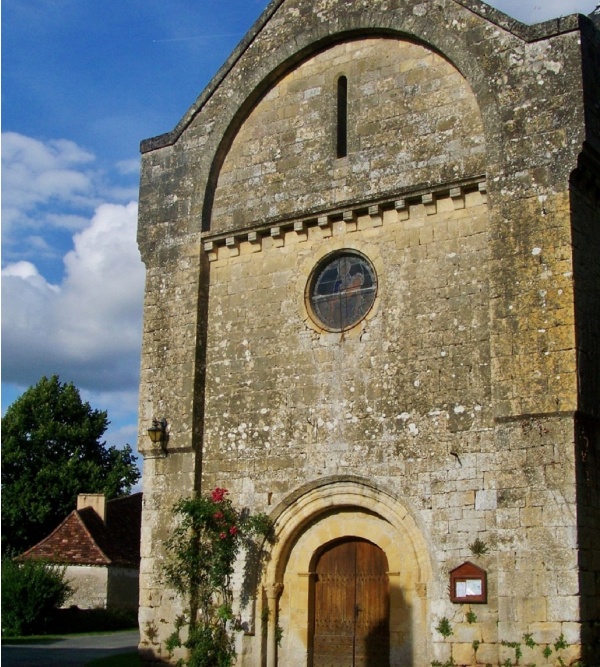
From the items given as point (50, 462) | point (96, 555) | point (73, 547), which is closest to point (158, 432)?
point (96, 555)

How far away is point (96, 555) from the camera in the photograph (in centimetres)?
3025

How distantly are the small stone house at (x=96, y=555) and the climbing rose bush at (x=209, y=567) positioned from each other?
16769 mm

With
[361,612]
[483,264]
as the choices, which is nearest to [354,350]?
[483,264]

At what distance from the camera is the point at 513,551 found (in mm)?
10836

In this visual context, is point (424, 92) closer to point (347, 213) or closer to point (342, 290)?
point (347, 213)

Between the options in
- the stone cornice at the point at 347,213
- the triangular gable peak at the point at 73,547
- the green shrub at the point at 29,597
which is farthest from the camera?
the triangular gable peak at the point at 73,547

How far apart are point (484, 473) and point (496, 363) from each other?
1318 mm

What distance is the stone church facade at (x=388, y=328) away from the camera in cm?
1104

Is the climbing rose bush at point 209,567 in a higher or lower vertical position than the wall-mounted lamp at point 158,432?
lower

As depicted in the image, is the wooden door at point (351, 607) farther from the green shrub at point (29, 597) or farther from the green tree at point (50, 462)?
the green tree at point (50, 462)

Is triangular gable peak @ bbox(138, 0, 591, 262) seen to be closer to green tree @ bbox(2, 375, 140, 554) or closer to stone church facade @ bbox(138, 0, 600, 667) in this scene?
stone church facade @ bbox(138, 0, 600, 667)

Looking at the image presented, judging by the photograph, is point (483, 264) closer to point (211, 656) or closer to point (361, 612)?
point (361, 612)

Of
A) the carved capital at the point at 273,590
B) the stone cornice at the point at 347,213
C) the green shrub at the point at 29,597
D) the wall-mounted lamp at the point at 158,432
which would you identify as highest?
the stone cornice at the point at 347,213

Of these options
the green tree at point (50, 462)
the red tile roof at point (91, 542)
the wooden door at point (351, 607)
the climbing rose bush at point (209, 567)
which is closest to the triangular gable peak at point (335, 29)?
the climbing rose bush at point (209, 567)
